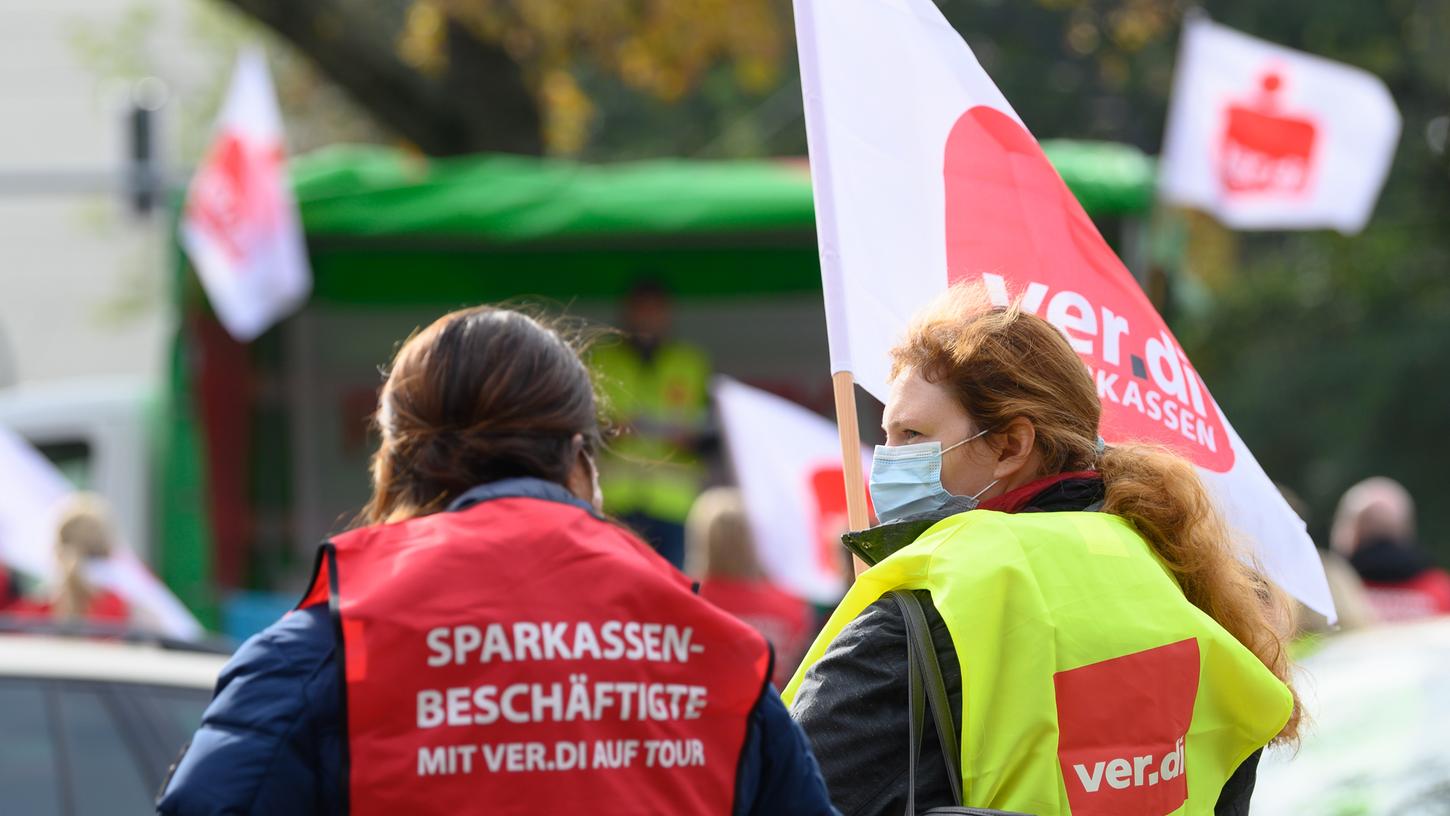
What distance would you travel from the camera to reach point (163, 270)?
9.78 metres

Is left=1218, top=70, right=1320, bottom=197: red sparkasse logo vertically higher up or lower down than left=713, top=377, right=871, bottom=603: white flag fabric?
higher up

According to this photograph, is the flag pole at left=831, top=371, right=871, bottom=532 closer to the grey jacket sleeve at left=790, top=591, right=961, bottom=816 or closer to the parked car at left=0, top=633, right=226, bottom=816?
the grey jacket sleeve at left=790, top=591, right=961, bottom=816

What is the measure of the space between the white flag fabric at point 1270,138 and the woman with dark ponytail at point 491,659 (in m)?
7.36

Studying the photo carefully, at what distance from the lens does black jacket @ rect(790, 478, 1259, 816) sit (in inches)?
99.6

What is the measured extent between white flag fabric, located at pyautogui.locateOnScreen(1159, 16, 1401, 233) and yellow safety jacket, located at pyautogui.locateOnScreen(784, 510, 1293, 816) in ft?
23.0

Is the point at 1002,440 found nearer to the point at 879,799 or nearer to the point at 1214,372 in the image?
the point at 879,799

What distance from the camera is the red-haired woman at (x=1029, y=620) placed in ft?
8.22

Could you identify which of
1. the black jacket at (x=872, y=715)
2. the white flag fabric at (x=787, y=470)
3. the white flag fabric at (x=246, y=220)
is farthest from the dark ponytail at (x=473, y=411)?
the white flag fabric at (x=246, y=220)

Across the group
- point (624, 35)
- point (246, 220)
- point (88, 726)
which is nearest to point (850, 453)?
point (88, 726)

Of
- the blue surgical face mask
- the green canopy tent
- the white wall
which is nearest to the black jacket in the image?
the blue surgical face mask

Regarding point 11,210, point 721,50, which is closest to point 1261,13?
point 721,50

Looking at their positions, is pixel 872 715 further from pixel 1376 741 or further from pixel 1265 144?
pixel 1265 144

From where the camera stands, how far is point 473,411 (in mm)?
2551

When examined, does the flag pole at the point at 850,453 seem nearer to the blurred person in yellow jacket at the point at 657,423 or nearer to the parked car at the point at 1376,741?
the parked car at the point at 1376,741
